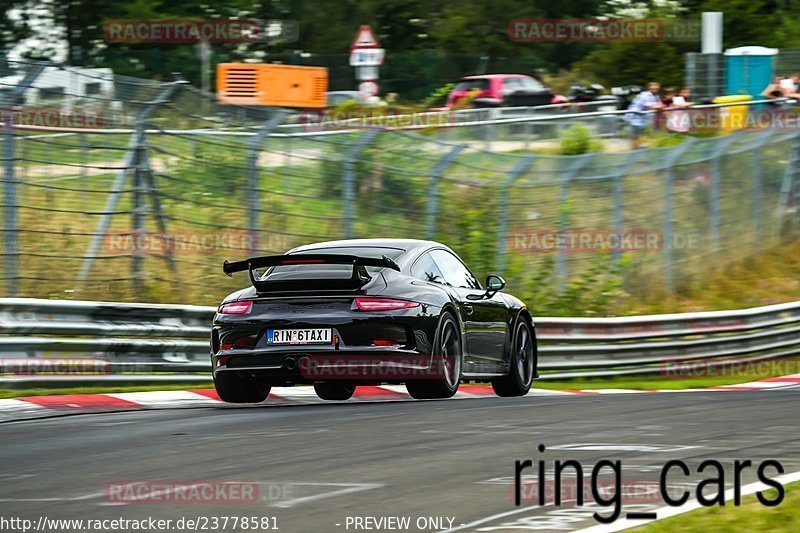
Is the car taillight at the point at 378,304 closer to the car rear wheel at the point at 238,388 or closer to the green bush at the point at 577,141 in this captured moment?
the car rear wheel at the point at 238,388

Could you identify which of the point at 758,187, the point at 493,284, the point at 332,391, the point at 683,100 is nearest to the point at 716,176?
the point at 758,187

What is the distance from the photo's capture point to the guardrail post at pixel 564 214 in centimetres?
2048

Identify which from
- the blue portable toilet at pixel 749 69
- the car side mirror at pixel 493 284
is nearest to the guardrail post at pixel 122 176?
the car side mirror at pixel 493 284

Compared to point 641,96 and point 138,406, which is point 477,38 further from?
point 138,406

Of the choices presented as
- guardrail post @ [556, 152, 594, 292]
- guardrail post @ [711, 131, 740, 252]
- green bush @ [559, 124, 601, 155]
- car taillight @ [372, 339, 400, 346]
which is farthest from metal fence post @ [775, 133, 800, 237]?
car taillight @ [372, 339, 400, 346]

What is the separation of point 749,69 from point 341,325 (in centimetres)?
2565

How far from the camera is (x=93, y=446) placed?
28.7 feet

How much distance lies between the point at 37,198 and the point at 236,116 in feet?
8.83

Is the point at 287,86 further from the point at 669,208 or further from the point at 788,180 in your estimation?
the point at 669,208

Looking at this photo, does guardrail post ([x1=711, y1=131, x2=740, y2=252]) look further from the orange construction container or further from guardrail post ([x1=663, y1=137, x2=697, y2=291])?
the orange construction container

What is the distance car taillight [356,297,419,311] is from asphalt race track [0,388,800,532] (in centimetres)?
74

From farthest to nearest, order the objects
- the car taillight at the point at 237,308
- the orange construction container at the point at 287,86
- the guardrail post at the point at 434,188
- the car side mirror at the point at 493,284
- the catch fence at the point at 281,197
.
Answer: the orange construction container at the point at 287,86 < the guardrail post at the point at 434,188 < the catch fence at the point at 281,197 < the car side mirror at the point at 493,284 < the car taillight at the point at 237,308

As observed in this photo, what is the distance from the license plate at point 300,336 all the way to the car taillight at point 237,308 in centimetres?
27

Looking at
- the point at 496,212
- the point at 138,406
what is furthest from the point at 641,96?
the point at 138,406
